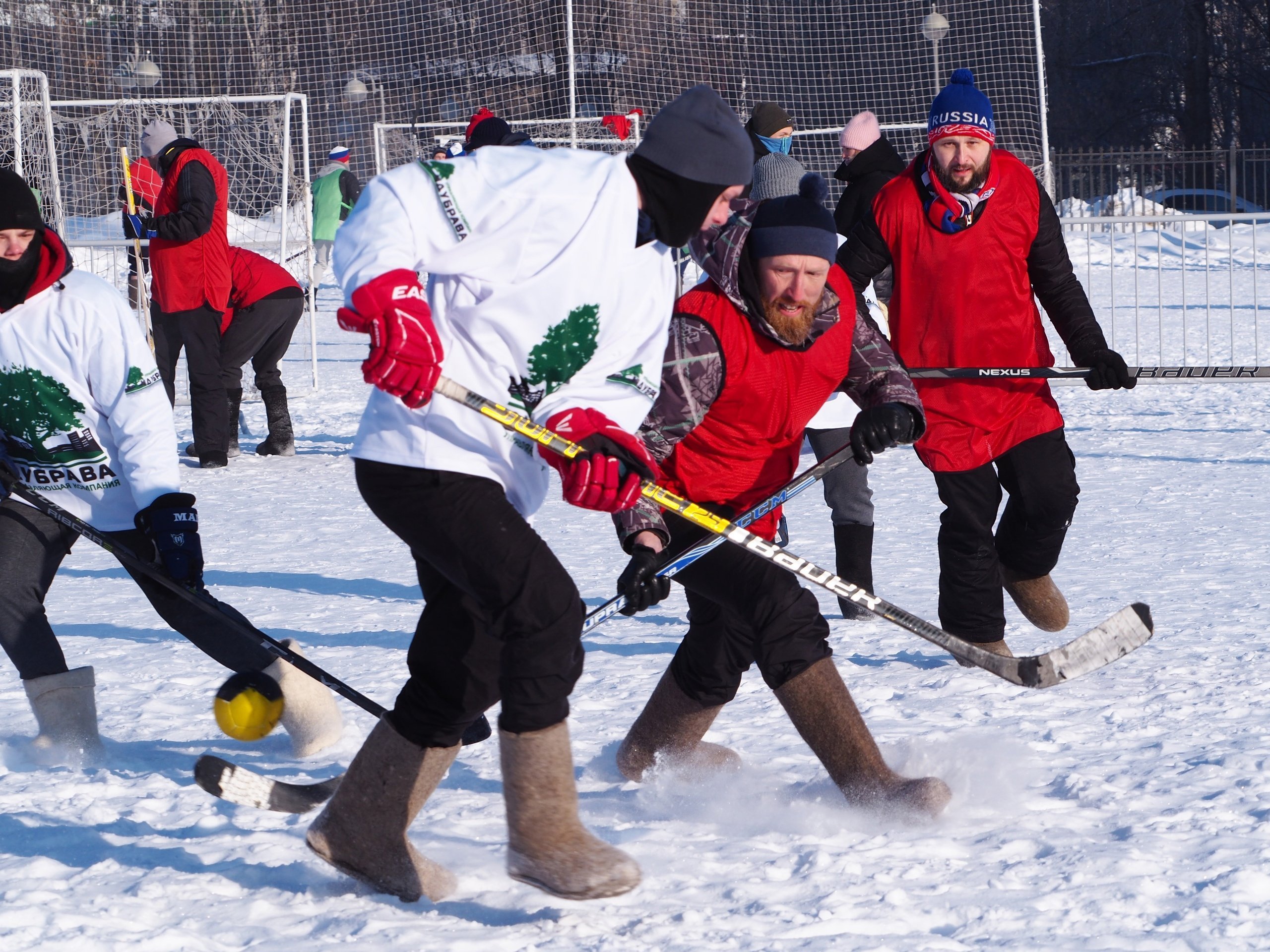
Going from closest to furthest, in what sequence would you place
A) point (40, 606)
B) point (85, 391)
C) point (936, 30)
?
1. point (85, 391)
2. point (40, 606)
3. point (936, 30)

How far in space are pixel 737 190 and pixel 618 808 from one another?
4.41 feet

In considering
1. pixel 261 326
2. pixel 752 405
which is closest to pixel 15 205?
pixel 752 405

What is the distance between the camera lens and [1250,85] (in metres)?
32.2

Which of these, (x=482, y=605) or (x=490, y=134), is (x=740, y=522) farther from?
(x=490, y=134)

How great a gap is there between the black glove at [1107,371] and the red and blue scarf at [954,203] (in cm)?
51

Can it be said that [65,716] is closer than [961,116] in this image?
Yes

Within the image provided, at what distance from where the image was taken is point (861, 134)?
578 centimetres

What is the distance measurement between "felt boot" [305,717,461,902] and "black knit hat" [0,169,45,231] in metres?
1.39

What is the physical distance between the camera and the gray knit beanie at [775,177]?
5.32m

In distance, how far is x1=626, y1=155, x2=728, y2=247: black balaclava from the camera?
7.80 ft

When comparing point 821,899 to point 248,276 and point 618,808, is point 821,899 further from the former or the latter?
point 248,276

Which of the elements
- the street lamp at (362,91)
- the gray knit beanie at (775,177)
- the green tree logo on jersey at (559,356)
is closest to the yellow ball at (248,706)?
the green tree logo on jersey at (559,356)

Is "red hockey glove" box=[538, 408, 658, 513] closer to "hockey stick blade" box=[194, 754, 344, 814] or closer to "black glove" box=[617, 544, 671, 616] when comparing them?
"black glove" box=[617, 544, 671, 616]

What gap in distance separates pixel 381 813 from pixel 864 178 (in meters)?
3.75
